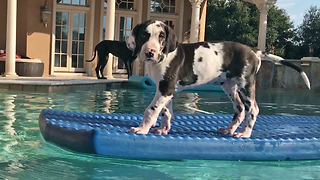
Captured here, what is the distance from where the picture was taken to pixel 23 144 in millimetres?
4402

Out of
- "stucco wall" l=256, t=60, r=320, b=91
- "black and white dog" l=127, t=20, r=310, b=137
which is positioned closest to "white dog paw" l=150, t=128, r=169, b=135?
"black and white dog" l=127, t=20, r=310, b=137

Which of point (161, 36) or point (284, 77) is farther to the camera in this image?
point (284, 77)

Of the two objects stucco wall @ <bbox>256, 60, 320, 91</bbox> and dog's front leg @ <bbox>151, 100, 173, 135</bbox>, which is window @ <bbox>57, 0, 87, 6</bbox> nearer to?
stucco wall @ <bbox>256, 60, 320, 91</bbox>

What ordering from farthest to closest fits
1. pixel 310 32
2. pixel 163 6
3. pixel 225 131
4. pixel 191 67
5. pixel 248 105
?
1. pixel 310 32
2. pixel 163 6
3. pixel 225 131
4. pixel 248 105
5. pixel 191 67

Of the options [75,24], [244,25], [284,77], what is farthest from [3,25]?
[244,25]

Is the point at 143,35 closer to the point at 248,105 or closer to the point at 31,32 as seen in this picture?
the point at 248,105

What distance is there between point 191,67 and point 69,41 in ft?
42.2

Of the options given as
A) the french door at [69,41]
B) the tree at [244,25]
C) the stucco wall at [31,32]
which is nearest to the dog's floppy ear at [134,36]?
the stucco wall at [31,32]

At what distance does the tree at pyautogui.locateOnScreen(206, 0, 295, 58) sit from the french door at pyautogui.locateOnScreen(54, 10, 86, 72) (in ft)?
64.6

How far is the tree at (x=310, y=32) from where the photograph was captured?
31359 millimetres

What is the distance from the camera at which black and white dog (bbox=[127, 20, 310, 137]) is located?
3.76 m

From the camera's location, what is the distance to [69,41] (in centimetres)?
1628

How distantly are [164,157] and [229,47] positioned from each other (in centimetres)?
128

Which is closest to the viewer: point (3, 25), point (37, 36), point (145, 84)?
point (145, 84)
